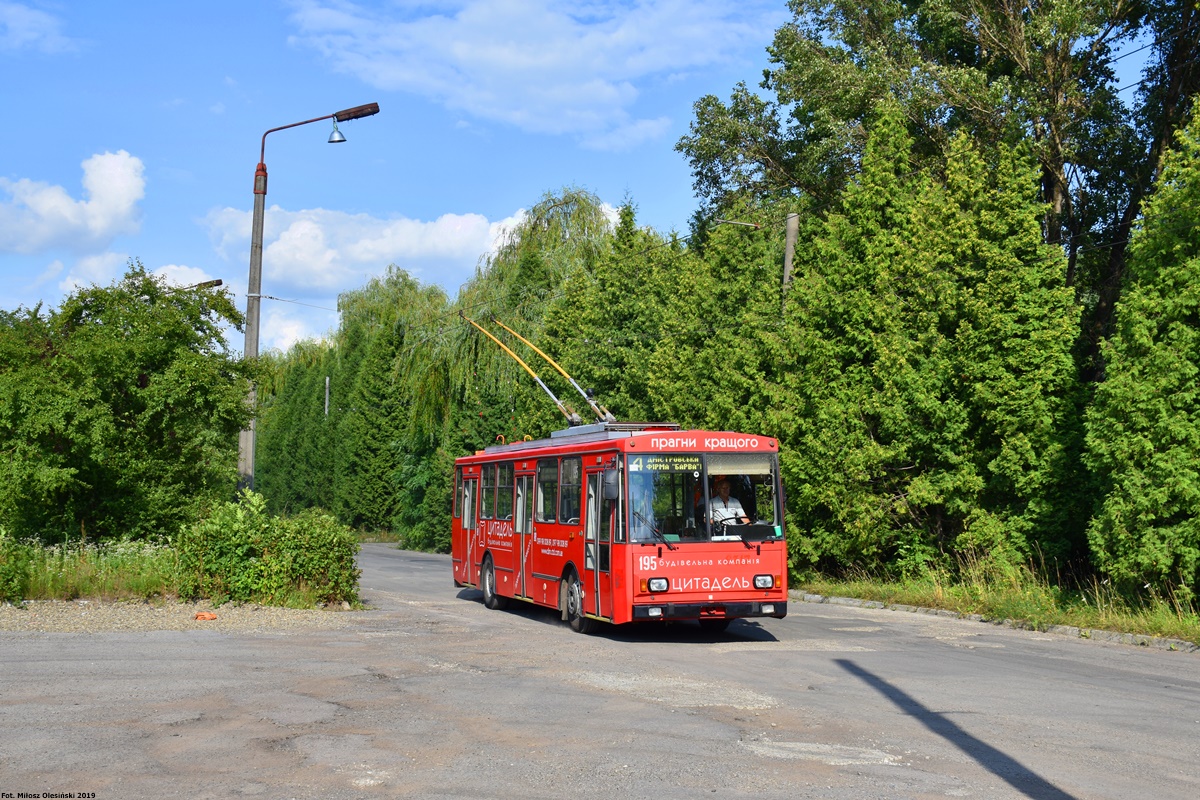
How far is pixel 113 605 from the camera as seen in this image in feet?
55.2

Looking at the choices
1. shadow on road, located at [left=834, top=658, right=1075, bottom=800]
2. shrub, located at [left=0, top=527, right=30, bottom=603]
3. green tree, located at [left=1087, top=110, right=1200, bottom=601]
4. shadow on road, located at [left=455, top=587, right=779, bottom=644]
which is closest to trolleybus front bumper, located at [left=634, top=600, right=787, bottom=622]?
shadow on road, located at [left=455, top=587, right=779, bottom=644]

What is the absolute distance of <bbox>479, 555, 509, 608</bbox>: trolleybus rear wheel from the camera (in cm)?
2103

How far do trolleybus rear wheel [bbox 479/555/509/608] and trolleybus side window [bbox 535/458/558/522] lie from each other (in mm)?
2920

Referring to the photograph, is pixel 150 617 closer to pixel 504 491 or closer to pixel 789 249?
pixel 504 491

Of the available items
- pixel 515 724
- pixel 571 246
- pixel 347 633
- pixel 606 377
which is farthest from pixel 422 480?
pixel 515 724

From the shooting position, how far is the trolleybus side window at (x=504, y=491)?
20125 millimetres

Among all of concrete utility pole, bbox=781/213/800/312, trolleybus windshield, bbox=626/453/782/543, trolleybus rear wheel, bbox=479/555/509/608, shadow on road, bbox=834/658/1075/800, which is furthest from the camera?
concrete utility pole, bbox=781/213/800/312

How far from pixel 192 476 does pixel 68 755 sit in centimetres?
1329

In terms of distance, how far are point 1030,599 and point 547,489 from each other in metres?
7.55

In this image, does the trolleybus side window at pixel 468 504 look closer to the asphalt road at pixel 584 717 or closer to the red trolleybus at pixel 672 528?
the red trolleybus at pixel 672 528

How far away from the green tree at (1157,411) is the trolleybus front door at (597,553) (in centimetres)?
673

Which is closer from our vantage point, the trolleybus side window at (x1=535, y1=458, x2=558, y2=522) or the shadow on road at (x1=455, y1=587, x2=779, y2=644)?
the shadow on road at (x1=455, y1=587, x2=779, y2=644)

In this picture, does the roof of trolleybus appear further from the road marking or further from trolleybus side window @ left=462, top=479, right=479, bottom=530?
the road marking

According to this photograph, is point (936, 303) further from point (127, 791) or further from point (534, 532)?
point (127, 791)
